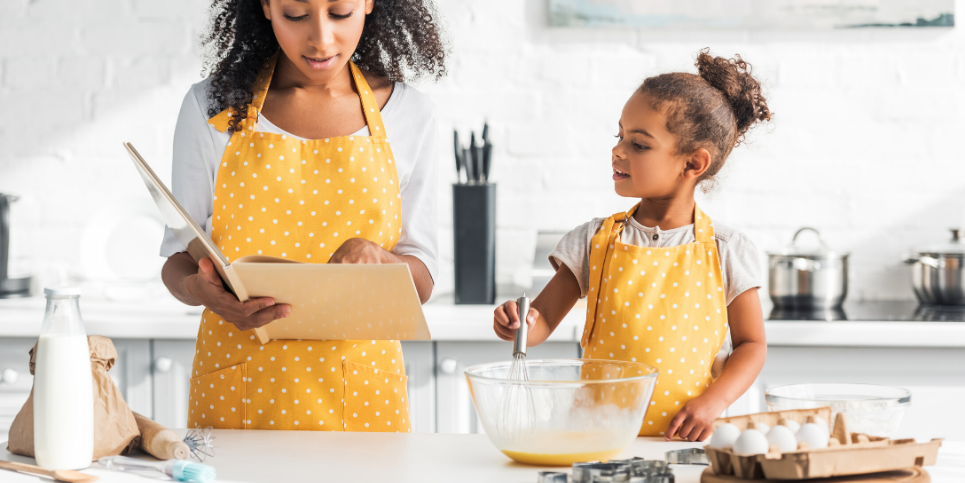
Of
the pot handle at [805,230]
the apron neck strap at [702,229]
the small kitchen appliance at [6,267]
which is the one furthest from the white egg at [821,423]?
the small kitchen appliance at [6,267]

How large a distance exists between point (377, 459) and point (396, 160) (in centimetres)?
52

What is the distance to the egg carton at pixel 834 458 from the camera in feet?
2.48

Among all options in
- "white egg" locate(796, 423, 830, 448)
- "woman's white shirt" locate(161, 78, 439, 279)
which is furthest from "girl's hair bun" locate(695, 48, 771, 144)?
"white egg" locate(796, 423, 830, 448)

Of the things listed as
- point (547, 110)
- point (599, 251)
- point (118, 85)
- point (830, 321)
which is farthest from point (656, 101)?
point (118, 85)

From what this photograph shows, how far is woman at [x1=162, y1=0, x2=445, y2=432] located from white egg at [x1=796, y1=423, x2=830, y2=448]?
630 mm

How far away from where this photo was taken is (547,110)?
2490mm

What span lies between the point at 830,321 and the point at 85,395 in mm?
1548

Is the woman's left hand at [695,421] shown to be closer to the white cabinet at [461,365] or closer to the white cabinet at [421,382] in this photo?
the white cabinet at [461,365]

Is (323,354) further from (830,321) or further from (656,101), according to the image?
(830,321)

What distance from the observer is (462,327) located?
1.92m

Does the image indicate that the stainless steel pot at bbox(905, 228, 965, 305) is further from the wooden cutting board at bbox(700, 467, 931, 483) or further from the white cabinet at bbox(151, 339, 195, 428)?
the white cabinet at bbox(151, 339, 195, 428)

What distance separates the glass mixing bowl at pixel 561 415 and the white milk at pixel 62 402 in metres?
0.40

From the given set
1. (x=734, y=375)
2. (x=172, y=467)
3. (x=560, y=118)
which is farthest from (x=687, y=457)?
(x=560, y=118)

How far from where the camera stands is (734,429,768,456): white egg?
78 cm
